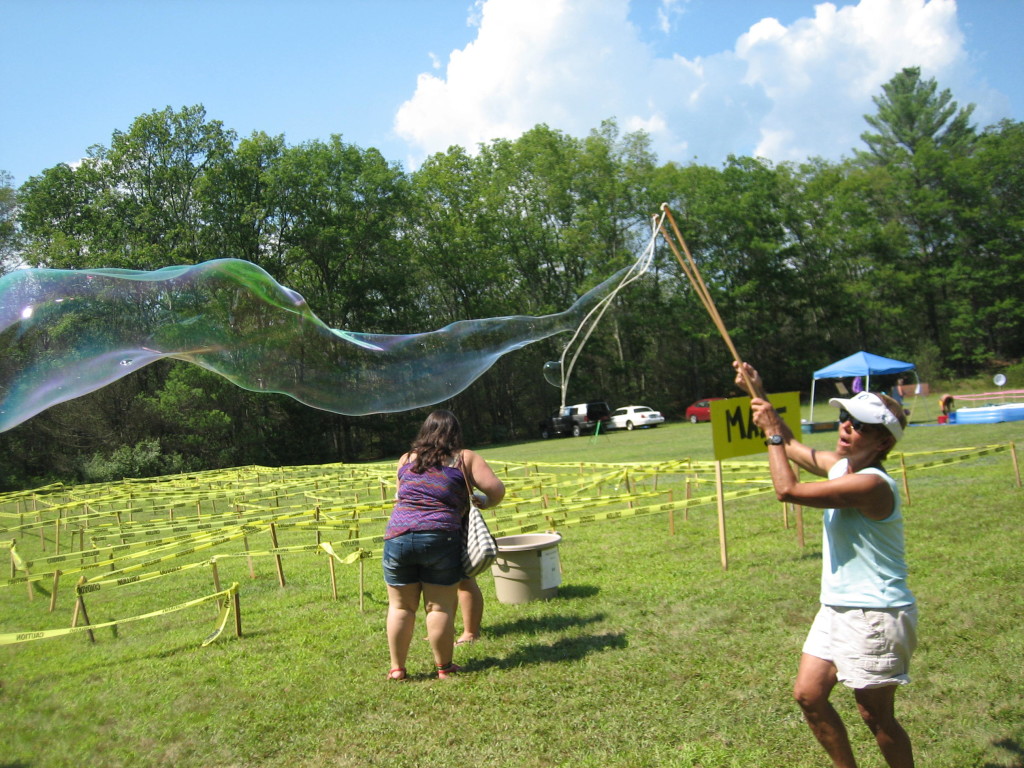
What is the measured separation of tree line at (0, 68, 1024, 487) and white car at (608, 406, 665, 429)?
5.63 m

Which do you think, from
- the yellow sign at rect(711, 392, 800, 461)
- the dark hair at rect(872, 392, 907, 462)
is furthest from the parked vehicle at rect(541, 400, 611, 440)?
the dark hair at rect(872, 392, 907, 462)

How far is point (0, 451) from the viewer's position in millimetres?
30734

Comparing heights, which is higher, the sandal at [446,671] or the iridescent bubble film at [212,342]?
the iridescent bubble film at [212,342]

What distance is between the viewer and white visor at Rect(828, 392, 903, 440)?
3088 mm

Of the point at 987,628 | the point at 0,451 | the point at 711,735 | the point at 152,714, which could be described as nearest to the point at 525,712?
the point at 711,735

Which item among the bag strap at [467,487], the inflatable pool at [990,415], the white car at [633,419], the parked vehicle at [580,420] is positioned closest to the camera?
the bag strap at [467,487]

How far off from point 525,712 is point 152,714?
2565 millimetres

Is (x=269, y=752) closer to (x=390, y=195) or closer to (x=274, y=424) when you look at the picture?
(x=274, y=424)

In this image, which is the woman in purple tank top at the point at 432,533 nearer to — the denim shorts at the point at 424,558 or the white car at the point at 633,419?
the denim shorts at the point at 424,558

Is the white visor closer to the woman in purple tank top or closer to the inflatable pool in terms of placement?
the woman in purple tank top

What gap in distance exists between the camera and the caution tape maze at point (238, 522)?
25.8ft

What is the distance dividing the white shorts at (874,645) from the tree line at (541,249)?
33.7 meters

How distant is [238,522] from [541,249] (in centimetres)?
4062

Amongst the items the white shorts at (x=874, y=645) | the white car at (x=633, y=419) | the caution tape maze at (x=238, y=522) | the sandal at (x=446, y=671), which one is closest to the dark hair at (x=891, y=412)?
the white shorts at (x=874, y=645)
